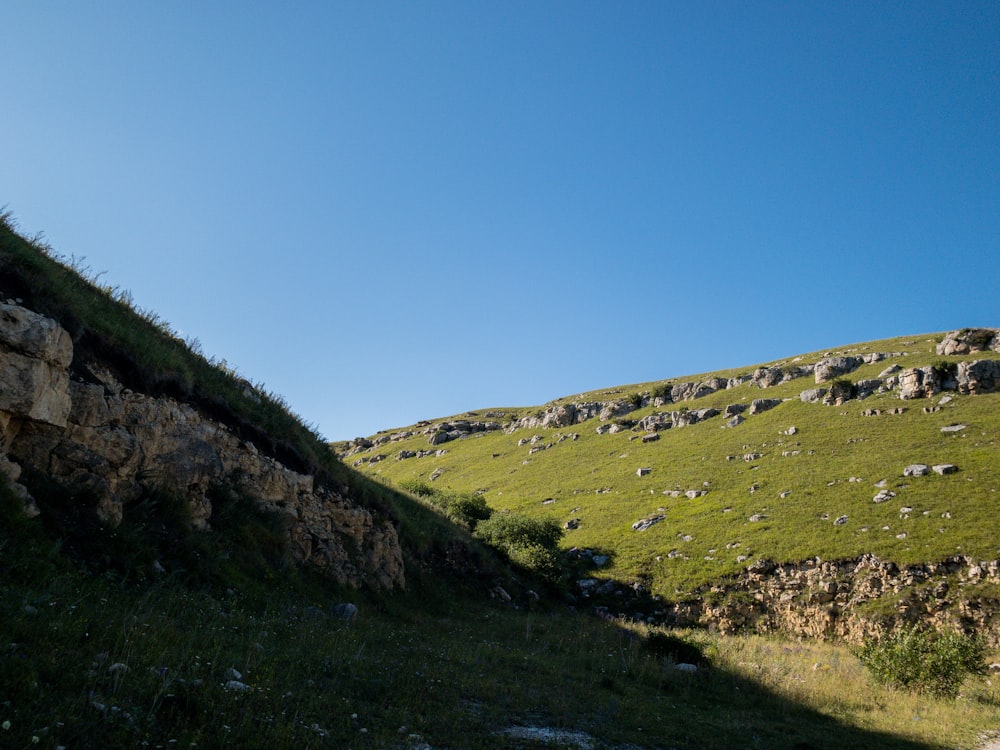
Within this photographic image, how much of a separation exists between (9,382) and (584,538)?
41.0 metres

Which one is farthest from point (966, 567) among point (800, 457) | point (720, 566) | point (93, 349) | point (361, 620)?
point (93, 349)

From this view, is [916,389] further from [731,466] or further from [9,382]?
[9,382]

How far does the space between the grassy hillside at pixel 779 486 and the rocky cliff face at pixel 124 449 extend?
17126 mm

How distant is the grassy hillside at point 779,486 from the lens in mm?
33281

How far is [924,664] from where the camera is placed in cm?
1659

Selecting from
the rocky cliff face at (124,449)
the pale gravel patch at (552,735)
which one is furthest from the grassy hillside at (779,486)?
the pale gravel patch at (552,735)

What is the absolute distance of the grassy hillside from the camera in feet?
109

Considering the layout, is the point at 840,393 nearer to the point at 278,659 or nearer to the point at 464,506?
the point at 464,506

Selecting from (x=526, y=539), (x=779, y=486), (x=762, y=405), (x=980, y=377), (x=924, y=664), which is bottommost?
(x=526, y=539)

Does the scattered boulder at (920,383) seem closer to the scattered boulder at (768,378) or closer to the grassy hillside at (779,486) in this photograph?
the grassy hillside at (779,486)

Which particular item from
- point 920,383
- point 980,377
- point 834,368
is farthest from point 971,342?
point 920,383

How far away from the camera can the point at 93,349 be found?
1311 centimetres

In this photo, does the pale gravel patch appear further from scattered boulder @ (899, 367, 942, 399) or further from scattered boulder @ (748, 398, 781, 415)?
scattered boulder @ (748, 398, 781, 415)

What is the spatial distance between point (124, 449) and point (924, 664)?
23.9 meters
